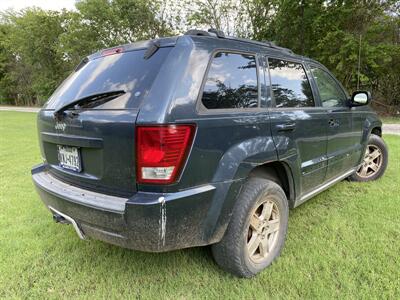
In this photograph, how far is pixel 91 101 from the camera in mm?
2123

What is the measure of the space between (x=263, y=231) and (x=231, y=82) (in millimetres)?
1217

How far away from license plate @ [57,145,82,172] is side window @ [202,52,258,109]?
1.00 m

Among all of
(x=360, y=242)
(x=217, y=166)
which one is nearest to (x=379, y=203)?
(x=360, y=242)

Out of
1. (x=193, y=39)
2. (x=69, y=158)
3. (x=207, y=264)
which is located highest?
(x=193, y=39)

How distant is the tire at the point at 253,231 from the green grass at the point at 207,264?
0.11 m

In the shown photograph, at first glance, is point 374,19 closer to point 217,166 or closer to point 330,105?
point 330,105

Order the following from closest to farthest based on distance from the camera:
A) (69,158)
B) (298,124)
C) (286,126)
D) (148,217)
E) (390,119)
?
(148,217) < (69,158) < (286,126) < (298,124) < (390,119)

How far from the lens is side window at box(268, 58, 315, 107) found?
2.62 meters

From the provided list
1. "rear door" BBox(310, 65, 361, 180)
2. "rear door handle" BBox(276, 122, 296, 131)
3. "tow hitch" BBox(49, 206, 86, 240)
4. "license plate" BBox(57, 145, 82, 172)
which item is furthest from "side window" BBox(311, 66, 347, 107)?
"tow hitch" BBox(49, 206, 86, 240)

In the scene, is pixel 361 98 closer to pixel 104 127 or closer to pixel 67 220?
pixel 104 127

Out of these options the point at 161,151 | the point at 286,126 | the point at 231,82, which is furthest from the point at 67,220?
the point at 286,126

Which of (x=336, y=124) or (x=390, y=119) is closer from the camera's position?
(x=336, y=124)

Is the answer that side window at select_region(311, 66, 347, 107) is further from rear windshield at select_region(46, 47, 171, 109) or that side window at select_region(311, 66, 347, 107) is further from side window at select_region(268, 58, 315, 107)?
rear windshield at select_region(46, 47, 171, 109)

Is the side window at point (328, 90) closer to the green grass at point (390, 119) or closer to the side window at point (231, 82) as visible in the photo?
the side window at point (231, 82)
